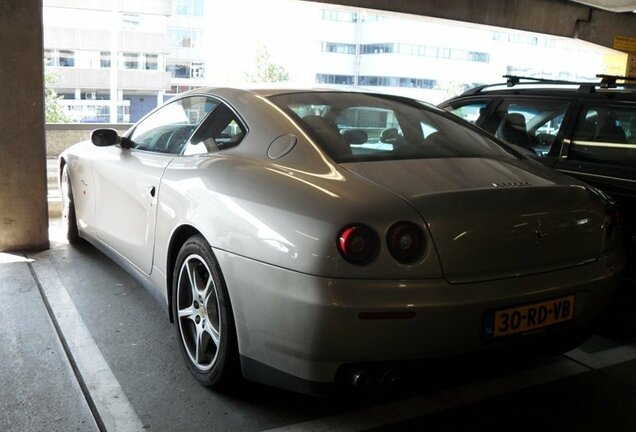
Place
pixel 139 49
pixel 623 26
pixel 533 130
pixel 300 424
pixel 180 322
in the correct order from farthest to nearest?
pixel 139 49
pixel 623 26
pixel 533 130
pixel 180 322
pixel 300 424

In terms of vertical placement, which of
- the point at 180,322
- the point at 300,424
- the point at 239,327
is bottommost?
the point at 300,424

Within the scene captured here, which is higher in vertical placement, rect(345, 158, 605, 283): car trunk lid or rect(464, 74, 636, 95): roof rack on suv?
rect(464, 74, 636, 95): roof rack on suv

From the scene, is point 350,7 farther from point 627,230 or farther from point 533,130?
point 627,230

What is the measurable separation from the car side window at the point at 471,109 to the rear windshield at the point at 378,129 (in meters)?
1.82

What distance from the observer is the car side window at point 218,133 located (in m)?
2.85

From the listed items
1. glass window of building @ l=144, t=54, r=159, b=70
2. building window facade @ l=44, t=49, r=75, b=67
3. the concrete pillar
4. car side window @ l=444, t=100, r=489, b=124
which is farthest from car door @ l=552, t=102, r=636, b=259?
glass window of building @ l=144, t=54, r=159, b=70

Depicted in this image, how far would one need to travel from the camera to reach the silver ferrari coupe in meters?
2.03

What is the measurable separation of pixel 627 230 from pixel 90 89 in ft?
111

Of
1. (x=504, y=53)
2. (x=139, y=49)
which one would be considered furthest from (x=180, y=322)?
(x=504, y=53)

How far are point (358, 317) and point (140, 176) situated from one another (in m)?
1.85

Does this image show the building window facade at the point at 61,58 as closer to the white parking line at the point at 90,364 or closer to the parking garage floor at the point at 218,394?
the white parking line at the point at 90,364

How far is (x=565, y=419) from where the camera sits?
2535 mm

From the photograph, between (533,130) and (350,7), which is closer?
(533,130)

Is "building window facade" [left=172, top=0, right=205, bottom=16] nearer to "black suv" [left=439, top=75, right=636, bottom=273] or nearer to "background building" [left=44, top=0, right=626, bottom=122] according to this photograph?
"background building" [left=44, top=0, right=626, bottom=122]
